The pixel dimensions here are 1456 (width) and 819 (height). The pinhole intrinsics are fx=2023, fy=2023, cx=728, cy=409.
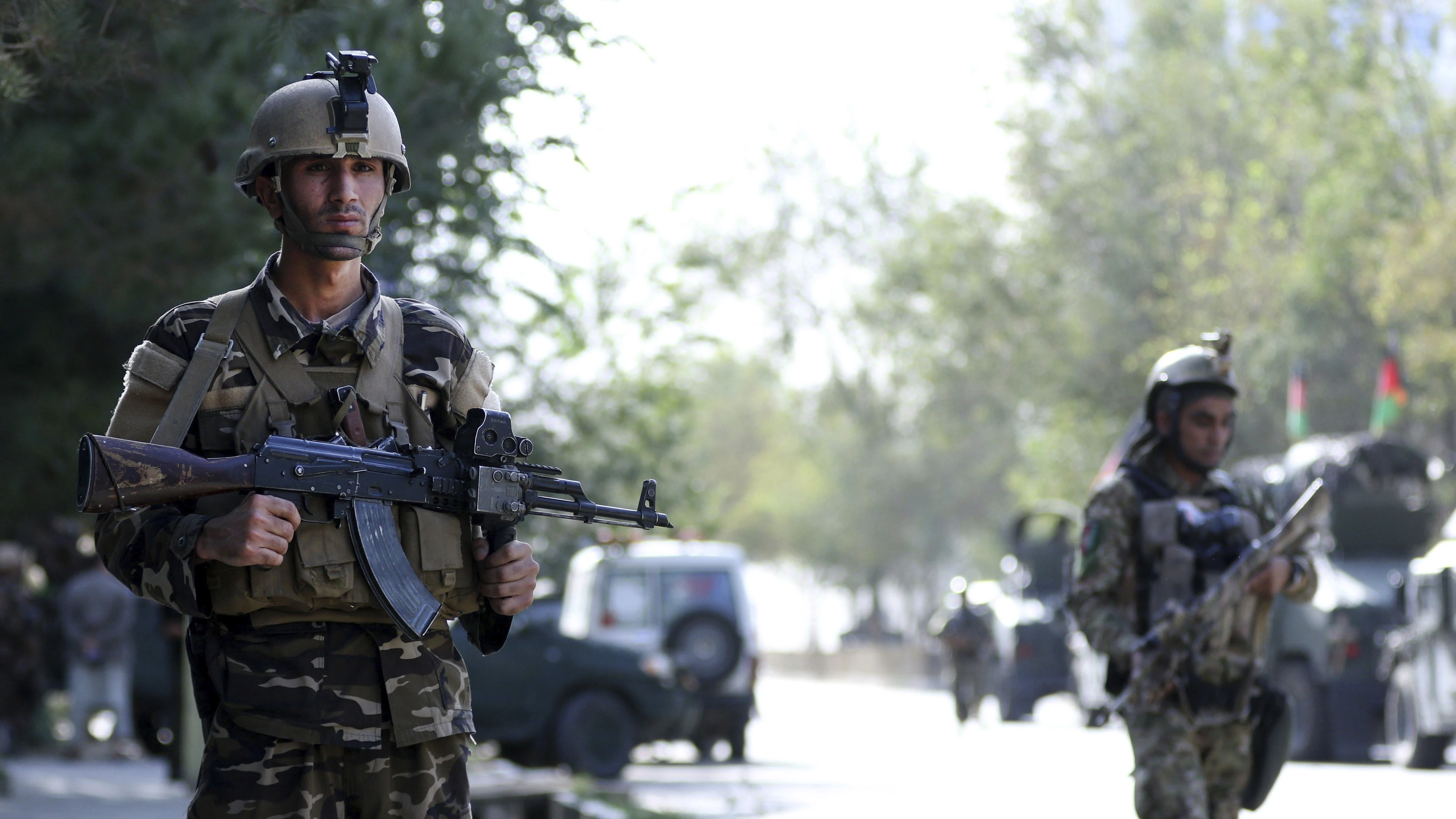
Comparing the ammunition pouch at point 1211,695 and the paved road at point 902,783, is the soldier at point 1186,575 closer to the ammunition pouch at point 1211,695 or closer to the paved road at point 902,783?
the ammunition pouch at point 1211,695

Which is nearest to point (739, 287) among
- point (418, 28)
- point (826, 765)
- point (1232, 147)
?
point (1232, 147)

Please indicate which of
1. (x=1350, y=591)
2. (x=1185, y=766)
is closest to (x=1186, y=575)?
(x=1185, y=766)

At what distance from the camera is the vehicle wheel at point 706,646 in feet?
64.4

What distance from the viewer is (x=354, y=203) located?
12.3 ft

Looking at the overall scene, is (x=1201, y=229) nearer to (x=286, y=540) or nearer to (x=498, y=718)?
(x=498, y=718)

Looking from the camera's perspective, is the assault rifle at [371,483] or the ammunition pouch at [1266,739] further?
the ammunition pouch at [1266,739]

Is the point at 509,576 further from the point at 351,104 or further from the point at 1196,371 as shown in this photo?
the point at 1196,371

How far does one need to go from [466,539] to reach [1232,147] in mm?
33463

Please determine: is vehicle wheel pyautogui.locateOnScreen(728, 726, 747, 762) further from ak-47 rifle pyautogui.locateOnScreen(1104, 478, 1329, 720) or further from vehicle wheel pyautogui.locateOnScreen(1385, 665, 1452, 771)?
ak-47 rifle pyautogui.locateOnScreen(1104, 478, 1329, 720)

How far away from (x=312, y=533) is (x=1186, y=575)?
354 cm

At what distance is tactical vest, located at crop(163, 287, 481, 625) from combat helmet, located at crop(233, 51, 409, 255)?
0.57 ft

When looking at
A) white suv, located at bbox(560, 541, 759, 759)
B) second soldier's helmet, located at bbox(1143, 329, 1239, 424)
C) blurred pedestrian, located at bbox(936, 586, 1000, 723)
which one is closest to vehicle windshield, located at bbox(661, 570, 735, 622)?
white suv, located at bbox(560, 541, 759, 759)

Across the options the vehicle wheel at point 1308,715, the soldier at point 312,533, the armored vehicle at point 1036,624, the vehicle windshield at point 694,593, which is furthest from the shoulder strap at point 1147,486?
the armored vehicle at point 1036,624

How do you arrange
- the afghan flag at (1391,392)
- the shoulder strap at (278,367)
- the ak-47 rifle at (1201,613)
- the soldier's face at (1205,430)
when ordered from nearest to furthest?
the shoulder strap at (278,367)
the ak-47 rifle at (1201,613)
the soldier's face at (1205,430)
the afghan flag at (1391,392)
